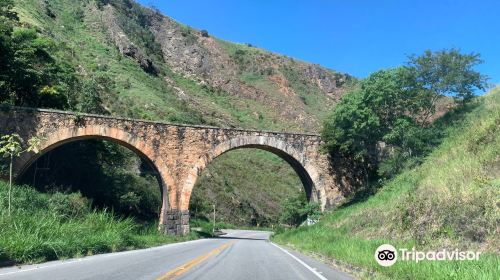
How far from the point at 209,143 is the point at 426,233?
A: 65.7ft

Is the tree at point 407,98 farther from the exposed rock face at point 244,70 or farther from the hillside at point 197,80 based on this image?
the exposed rock face at point 244,70

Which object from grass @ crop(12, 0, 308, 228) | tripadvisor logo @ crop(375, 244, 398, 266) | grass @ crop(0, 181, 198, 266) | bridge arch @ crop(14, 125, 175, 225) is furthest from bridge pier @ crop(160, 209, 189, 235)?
grass @ crop(12, 0, 308, 228)

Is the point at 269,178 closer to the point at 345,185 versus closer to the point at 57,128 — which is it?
the point at 345,185

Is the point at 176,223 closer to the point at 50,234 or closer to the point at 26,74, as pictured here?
the point at 26,74

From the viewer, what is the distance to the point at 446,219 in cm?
1200

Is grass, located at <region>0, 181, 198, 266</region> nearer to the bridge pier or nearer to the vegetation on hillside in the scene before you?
the bridge pier

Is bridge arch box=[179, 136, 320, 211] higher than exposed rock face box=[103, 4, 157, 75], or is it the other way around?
exposed rock face box=[103, 4, 157, 75]

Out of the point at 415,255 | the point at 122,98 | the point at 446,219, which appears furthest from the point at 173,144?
the point at 122,98

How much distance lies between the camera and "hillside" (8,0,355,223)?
57.2m

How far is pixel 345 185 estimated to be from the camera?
34.0m

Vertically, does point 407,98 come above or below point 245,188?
above

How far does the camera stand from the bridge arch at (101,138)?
25125 mm

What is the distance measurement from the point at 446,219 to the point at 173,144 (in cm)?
2008

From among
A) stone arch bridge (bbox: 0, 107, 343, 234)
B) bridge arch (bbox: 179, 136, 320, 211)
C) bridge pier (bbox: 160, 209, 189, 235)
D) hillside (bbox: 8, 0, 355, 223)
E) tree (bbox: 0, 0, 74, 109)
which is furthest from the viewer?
hillside (bbox: 8, 0, 355, 223)
